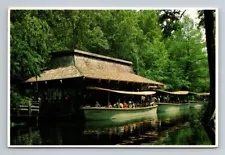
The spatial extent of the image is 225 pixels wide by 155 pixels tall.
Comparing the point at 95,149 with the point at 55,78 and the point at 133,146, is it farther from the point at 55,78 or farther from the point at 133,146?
the point at 55,78

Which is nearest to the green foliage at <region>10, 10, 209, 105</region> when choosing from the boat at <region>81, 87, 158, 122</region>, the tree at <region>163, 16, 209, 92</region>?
the tree at <region>163, 16, 209, 92</region>

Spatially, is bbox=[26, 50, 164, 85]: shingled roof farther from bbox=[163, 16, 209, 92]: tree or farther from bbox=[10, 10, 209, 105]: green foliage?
bbox=[163, 16, 209, 92]: tree

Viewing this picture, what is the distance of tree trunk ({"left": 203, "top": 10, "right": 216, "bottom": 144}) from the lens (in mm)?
2477

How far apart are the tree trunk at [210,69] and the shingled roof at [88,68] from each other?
0.31 metres

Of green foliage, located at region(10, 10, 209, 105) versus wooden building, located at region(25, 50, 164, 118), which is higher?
green foliage, located at region(10, 10, 209, 105)

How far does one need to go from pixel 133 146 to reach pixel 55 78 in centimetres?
57

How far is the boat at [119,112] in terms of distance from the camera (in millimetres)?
2496

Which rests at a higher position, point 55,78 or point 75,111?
point 55,78

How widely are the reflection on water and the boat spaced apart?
24 millimetres

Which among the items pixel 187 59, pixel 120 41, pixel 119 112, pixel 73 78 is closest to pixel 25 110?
pixel 73 78

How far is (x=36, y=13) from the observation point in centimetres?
248

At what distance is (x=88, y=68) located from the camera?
249cm

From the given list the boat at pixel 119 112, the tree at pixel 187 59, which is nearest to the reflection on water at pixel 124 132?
the boat at pixel 119 112
